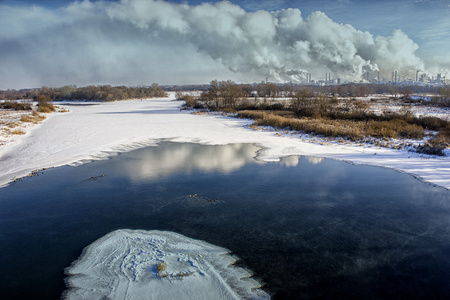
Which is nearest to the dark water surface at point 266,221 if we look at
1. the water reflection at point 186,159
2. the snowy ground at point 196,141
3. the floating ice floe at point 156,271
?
the water reflection at point 186,159

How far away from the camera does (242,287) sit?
3.94 meters

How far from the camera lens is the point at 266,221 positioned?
5895mm

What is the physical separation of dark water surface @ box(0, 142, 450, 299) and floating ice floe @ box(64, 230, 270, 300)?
9.4 inches

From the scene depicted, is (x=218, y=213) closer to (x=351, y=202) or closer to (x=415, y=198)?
(x=351, y=202)

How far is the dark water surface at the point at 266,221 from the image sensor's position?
416 centimetres

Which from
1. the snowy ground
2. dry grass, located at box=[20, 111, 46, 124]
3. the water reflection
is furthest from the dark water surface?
dry grass, located at box=[20, 111, 46, 124]

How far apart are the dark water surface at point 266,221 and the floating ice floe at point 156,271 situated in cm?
24

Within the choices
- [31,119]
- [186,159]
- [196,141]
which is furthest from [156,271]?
[31,119]

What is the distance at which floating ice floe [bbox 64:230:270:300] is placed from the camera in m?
3.84

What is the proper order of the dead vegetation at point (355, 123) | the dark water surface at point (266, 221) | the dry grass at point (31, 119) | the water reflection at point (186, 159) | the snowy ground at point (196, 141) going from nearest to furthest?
the dark water surface at point (266, 221) → the water reflection at point (186, 159) → the snowy ground at point (196, 141) → the dead vegetation at point (355, 123) → the dry grass at point (31, 119)

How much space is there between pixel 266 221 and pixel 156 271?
8.36 ft

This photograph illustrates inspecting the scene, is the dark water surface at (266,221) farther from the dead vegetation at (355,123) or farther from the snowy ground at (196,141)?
the dead vegetation at (355,123)

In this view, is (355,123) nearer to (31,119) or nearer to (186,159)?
(186,159)

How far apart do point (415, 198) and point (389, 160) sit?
4207mm
